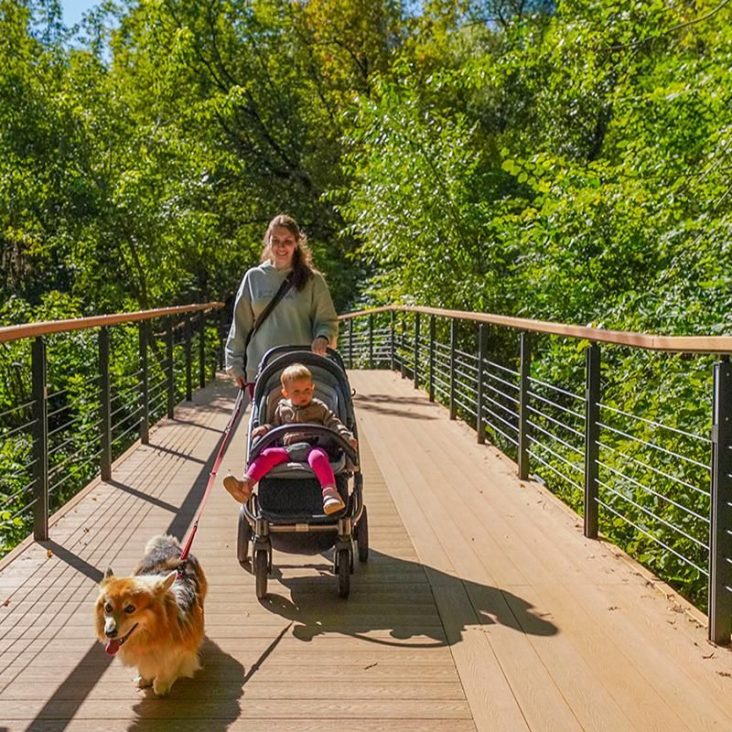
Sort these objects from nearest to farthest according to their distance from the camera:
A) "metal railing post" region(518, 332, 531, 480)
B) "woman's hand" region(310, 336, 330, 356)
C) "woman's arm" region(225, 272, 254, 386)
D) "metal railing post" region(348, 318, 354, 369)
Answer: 1. "woman's hand" region(310, 336, 330, 356)
2. "woman's arm" region(225, 272, 254, 386)
3. "metal railing post" region(518, 332, 531, 480)
4. "metal railing post" region(348, 318, 354, 369)

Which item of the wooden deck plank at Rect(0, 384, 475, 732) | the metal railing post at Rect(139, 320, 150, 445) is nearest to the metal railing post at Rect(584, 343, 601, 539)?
the wooden deck plank at Rect(0, 384, 475, 732)

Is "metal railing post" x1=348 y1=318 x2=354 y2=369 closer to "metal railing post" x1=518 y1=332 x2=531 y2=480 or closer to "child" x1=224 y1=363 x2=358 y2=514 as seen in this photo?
"metal railing post" x1=518 y1=332 x2=531 y2=480

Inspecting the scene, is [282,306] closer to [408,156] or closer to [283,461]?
[283,461]

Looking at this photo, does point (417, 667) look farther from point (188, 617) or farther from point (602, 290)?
point (602, 290)

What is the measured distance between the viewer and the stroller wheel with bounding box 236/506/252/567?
→ 373cm

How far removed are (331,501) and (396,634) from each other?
1.70 feet

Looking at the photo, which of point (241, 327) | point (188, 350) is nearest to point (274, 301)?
point (241, 327)

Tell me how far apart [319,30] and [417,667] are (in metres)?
19.5

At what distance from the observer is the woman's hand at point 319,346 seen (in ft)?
12.7

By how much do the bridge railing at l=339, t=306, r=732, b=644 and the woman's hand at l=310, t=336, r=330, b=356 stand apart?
124 cm

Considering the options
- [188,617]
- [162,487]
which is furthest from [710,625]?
[162,487]

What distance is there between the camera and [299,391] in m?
3.40

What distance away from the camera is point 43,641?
2.96 meters

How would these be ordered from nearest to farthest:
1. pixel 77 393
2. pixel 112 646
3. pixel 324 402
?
pixel 112 646 < pixel 324 402 < pixel 77 393
